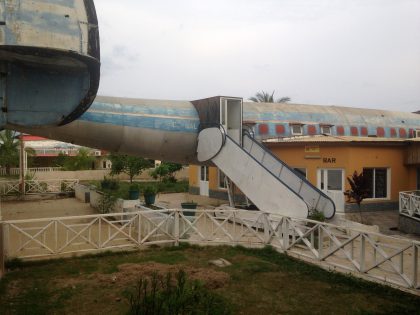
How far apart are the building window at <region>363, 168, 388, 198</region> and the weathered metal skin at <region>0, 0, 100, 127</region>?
60.5 feet

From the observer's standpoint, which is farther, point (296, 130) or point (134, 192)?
point (296, 130)

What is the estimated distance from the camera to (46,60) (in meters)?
5.45

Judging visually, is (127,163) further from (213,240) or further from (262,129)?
(213,240)

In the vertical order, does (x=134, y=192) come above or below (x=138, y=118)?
below

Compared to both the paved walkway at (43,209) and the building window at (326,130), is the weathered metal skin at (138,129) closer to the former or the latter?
the paved walkway at (43,209)

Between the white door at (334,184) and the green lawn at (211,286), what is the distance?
8.21 m

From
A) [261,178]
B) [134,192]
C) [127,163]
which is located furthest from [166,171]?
[261,178]

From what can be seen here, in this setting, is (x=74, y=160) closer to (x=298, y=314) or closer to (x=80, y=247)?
(x=80, y=247)

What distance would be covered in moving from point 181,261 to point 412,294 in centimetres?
638

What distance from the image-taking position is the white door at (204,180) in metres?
30.4

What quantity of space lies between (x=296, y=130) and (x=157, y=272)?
18.2 meters

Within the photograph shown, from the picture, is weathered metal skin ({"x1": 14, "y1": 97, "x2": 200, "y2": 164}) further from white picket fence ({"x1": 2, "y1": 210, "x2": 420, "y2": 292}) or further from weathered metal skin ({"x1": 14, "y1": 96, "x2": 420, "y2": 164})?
white picket fence ({"x1": 2, "y1": 210, "x2": 420, "y2": 292})

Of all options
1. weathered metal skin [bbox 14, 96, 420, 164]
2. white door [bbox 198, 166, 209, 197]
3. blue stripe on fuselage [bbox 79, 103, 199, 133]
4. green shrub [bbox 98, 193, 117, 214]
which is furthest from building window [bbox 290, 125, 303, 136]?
green shrub [bbox 98, 193, 117, 214]

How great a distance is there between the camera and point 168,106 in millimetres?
18953
